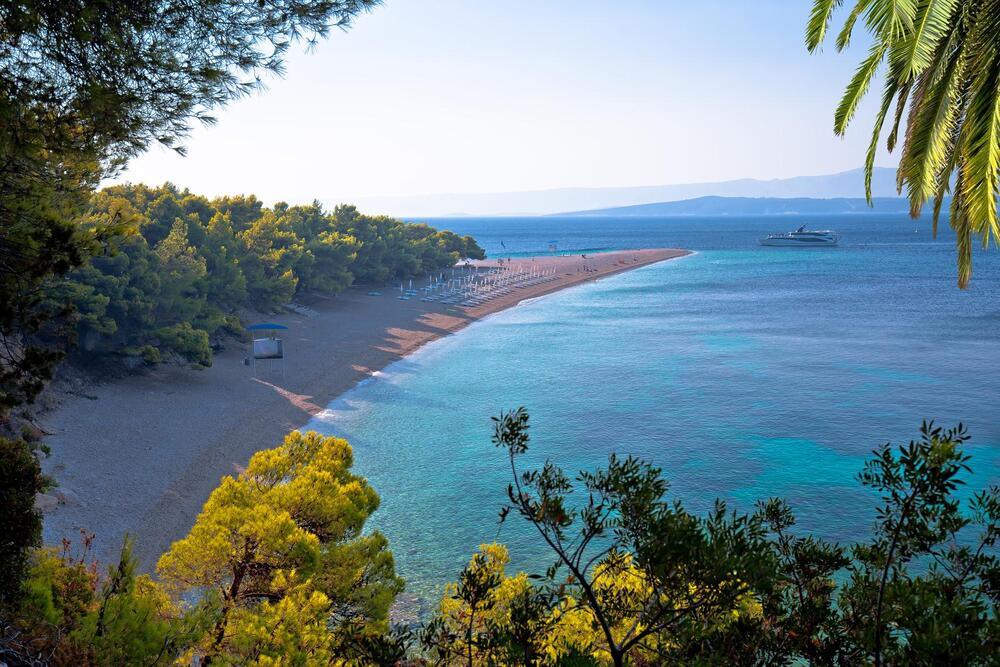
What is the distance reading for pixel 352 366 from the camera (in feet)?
124

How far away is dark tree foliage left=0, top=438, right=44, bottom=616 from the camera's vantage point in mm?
7332

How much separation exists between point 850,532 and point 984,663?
16.7 metres

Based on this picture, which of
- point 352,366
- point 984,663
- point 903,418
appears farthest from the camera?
point 352,366

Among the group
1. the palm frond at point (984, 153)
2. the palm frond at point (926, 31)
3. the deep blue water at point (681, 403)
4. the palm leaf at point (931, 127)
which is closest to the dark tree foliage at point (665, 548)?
the palm frond at point (984, 153)

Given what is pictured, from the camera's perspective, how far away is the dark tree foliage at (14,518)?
7332 millimetres

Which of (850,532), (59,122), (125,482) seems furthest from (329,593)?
(850,532)

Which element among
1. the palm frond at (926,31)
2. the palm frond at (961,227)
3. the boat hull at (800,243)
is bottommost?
the boat hull at (800,243)

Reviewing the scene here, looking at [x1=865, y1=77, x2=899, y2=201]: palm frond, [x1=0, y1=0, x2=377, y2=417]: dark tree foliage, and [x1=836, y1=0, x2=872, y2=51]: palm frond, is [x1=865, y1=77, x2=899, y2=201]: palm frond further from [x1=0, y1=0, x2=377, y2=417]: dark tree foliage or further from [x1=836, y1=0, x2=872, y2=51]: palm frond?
[x1=0, y1=0, x2=377, y2=417]: dark tree foliage

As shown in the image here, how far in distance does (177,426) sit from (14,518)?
748 inches

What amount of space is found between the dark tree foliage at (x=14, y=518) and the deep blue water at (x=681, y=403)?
9.86 meters

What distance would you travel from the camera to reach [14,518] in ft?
24.3

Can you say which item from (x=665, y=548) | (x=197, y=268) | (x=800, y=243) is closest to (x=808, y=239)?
(x=800, y=243)

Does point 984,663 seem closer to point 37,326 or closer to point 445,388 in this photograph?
point 37,326

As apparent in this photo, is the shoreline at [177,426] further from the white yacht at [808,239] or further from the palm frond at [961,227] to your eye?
the white yacht at [808,239]
